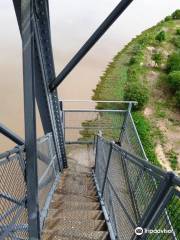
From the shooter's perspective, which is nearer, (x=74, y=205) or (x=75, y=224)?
(x=75, y=224)

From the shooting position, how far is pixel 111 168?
4.95 metres

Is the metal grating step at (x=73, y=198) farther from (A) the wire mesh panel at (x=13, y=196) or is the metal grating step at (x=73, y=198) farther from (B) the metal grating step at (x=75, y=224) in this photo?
(A) the wire mesh panel at (x=13, y=196)

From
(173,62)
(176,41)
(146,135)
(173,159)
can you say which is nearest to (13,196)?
(173,159)

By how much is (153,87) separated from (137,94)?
1.83 m

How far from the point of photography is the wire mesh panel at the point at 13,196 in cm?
289

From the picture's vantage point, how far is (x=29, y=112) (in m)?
3.29

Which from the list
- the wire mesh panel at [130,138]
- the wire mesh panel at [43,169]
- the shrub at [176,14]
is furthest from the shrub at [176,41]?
the wire mesh panel at [43,169]

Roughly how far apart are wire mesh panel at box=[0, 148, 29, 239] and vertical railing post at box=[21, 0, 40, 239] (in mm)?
59

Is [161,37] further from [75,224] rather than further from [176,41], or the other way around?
[75,224]

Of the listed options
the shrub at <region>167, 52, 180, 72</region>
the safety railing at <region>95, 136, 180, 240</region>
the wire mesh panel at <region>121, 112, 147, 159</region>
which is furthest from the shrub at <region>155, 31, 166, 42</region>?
the safety railing at <region>95, 136, 180, 240</region>

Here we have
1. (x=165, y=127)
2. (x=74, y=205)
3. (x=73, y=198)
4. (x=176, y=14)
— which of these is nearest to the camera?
(x=74, y=205)

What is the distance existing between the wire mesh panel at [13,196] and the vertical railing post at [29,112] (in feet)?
0.19

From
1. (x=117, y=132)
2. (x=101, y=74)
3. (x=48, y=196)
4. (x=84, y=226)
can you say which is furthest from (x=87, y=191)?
(x=101, y=74)

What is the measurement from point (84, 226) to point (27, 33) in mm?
2391
